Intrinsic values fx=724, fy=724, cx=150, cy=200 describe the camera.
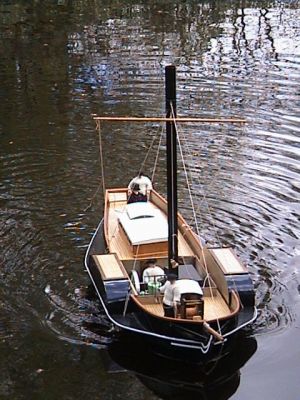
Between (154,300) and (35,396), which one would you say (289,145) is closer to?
(154,300)

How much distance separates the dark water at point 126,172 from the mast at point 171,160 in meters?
2.16

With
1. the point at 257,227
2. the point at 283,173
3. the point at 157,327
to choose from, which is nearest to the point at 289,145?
the point at 283,173

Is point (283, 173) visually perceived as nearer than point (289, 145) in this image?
Yes

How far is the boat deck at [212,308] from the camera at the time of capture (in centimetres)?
1338

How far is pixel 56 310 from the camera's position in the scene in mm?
14961

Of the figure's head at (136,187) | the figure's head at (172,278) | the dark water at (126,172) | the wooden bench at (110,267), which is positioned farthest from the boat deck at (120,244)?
the figure's head at (172,278)

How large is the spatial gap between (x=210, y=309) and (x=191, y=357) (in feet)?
3.65

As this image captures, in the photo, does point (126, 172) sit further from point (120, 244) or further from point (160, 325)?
point (160, 325)

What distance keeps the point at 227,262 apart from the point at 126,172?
8574mm

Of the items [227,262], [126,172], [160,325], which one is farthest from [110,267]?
[126,172]

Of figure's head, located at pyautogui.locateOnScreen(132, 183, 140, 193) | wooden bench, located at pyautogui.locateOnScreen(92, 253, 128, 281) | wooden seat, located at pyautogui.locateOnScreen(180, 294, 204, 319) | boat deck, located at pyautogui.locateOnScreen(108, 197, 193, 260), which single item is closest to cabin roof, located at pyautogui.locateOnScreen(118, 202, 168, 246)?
boat deck, located at pyautogui.locateOnScreen(108, 197, 193, 260)

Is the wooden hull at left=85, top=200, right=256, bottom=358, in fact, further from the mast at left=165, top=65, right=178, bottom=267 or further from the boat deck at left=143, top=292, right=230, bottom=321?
the mast at left=165, top=65, right=178, bottom=267

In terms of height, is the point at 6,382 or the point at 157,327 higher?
the point at 157,327

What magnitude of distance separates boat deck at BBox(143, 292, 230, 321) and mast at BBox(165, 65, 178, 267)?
1.09 meters
